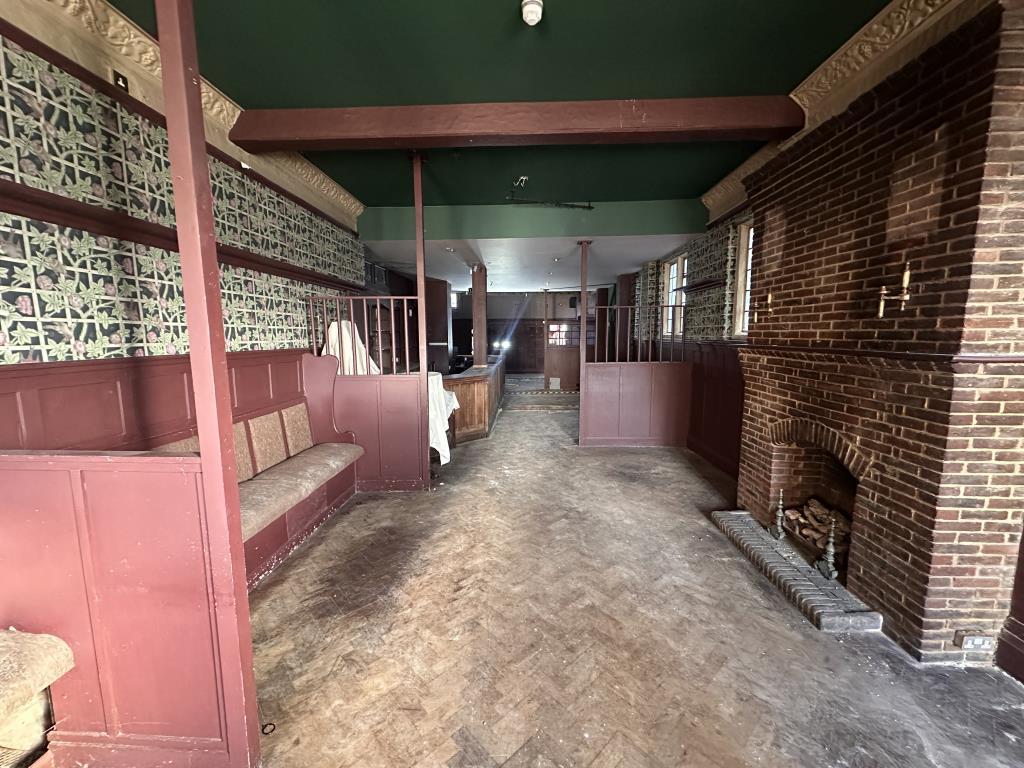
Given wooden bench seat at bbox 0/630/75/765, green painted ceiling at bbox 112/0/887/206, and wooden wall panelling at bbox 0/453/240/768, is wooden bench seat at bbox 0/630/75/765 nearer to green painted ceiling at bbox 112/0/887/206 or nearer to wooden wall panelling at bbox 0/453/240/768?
wooden wall panelling at bbox 0/453/240/768

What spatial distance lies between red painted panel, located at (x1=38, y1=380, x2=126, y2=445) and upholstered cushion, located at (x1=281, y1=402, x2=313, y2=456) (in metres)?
1.32

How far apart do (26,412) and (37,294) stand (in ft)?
1.68

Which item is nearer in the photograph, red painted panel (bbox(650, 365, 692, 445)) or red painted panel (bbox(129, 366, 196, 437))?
red painted panel (bbox(129, 366, 196, 437))

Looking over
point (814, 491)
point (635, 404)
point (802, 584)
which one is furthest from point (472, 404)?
point (802, 584)

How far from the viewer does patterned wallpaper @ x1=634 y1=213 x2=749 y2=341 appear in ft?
14.2

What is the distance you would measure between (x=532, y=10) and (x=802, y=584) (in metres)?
3.43

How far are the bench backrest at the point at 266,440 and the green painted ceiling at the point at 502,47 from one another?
89.1 inches

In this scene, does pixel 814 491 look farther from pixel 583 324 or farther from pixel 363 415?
pixel 363 415

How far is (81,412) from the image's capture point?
1.83 metres

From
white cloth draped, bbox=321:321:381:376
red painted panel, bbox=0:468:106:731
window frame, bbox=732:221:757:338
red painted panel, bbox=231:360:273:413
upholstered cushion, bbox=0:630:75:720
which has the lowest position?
upholstered cushion, bbox=0:630:75:720

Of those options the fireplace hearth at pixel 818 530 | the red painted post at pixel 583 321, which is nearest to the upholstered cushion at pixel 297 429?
the red painted post at pixel 583 321

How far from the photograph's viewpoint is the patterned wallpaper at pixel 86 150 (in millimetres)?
1620

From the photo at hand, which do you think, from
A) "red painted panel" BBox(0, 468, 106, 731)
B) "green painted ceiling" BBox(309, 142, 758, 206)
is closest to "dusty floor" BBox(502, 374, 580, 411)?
"green painted ceiling" BBox(309, 142, 758, 206)

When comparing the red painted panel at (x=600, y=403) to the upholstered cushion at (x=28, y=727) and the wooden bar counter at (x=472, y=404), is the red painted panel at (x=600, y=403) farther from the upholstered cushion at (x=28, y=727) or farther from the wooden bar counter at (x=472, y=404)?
the upholstered cushion at (x=28, y=727)
